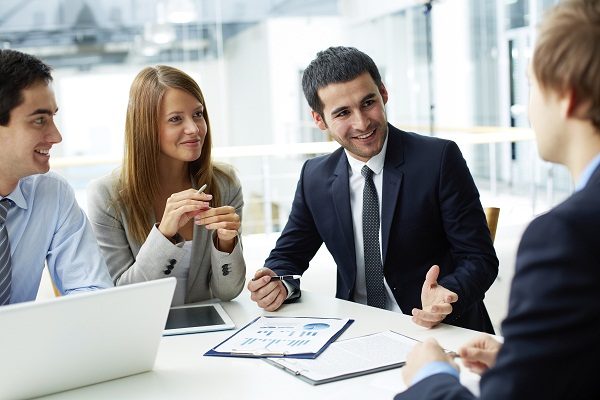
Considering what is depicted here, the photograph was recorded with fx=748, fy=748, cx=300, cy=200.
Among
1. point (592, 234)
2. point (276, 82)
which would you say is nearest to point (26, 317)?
point (592, 234)

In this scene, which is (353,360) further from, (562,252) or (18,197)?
(18,197)

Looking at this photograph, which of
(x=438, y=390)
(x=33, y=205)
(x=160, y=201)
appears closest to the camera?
(x=438, y=390)

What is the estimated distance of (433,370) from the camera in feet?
3.88

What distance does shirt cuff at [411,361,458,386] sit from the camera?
118 centimetres

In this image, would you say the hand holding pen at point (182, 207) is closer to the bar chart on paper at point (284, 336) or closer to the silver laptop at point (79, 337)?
the bar chart on paper at point (284, 336)

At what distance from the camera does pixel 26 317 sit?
132cm

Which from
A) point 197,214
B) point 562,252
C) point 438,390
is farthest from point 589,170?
point 197,214

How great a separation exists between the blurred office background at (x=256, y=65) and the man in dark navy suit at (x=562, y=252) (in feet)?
18.8

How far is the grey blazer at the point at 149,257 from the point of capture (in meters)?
2.18

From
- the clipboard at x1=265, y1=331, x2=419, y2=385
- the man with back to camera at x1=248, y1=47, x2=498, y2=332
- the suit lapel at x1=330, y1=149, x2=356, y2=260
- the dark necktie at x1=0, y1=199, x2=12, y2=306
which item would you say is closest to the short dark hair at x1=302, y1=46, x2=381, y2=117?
the man with back to camera at x1=248, y1=47, x2=498, y2=332

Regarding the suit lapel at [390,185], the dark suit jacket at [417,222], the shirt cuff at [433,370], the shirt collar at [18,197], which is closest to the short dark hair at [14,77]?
the shirt collar at [18,197]

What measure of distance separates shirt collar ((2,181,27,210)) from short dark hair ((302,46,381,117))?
924 millimetres

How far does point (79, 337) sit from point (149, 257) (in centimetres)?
76

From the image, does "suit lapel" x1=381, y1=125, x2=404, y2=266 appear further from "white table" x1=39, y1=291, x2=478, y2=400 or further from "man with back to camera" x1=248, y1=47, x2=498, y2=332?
"white table" x1=39, y1=291, x2=478, y2=400
